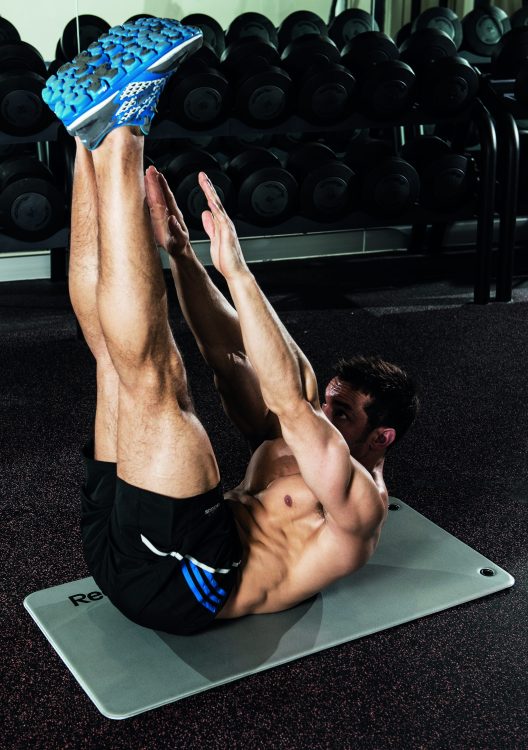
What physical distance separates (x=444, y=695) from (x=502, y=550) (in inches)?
25.5

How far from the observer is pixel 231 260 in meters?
1.61

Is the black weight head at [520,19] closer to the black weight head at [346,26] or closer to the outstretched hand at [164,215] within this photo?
the black weight head at [346,26]

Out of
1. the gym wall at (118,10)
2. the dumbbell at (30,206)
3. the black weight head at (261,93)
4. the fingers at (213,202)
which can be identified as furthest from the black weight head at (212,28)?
the fingers at (213,202)

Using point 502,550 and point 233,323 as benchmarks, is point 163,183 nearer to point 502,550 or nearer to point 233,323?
point 233,323

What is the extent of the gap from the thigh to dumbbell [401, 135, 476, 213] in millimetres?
3128

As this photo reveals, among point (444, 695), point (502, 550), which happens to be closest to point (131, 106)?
point (444, 695)

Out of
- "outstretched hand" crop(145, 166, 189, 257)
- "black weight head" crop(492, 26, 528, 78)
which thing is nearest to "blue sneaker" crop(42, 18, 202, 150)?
"outstretched hand" crop(145, 166, 189, 257)

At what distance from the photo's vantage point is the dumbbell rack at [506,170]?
4453 millimetres

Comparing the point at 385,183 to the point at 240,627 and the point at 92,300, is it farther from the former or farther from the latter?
the point at 240,627

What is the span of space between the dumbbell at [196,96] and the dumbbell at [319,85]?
37 centimetres

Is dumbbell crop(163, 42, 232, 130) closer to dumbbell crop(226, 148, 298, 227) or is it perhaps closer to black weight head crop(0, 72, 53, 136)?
dumbbell crop(226, 148, 298, 227)

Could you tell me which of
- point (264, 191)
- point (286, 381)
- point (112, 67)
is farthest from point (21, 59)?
point (286, 381)

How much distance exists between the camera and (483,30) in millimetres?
5266

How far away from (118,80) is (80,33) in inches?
126
